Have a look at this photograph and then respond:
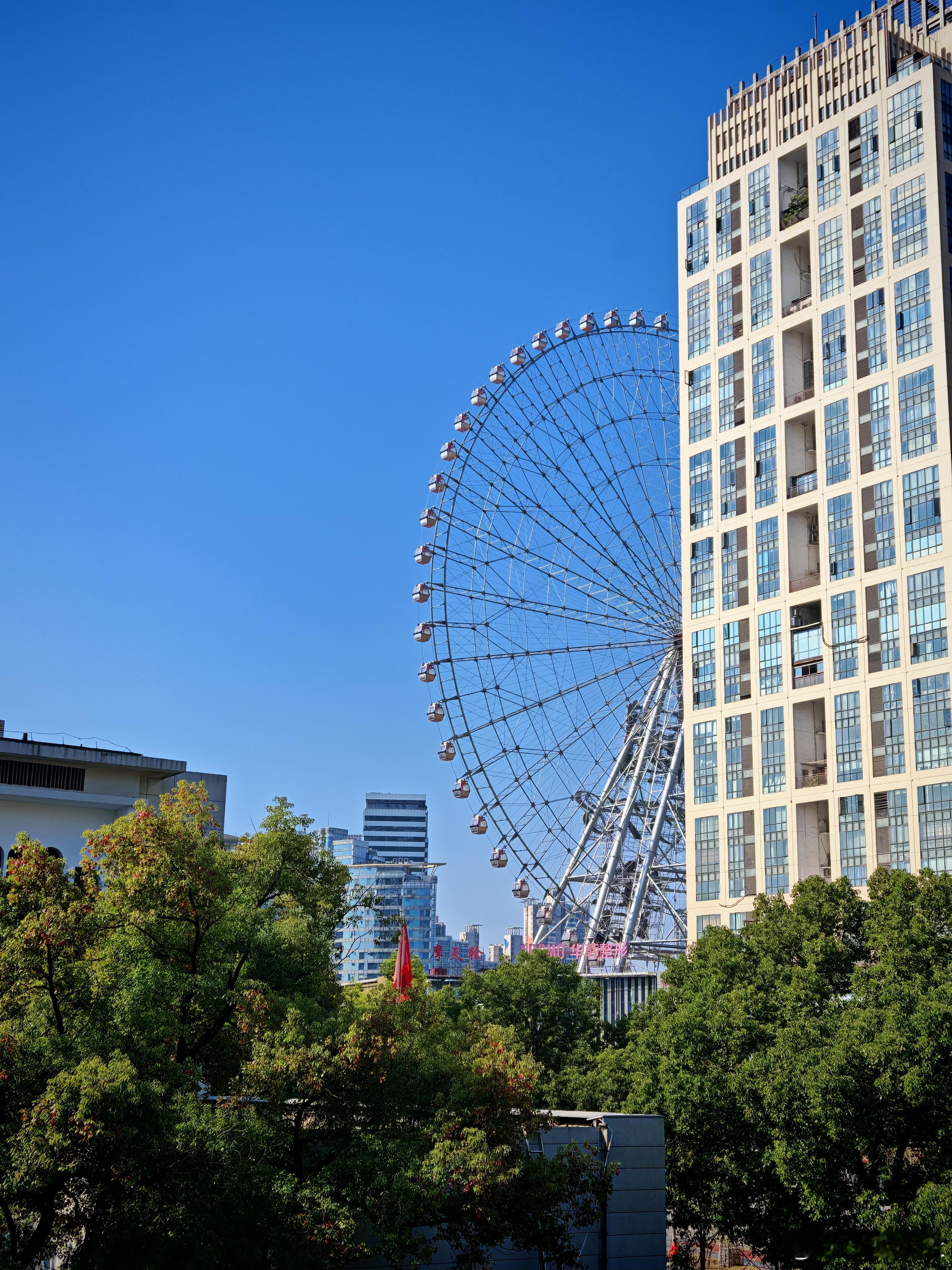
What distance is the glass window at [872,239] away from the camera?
63.4m

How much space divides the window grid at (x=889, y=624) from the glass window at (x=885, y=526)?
959 mm

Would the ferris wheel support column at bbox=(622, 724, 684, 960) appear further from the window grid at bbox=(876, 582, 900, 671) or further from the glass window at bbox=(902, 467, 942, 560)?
the glass window at bbox=(902, 467, 942, 560)

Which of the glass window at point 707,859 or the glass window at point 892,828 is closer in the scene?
the glass window at point 892,828

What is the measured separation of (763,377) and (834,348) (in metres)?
4.19

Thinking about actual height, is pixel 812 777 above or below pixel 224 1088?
above

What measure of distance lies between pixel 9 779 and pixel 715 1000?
23.5 metres

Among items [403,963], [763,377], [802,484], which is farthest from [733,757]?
[403,963]

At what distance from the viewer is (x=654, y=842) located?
71.9 m

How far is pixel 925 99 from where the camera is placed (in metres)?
62.5

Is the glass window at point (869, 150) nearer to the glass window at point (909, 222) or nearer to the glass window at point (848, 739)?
the glass window at point (909, 222)

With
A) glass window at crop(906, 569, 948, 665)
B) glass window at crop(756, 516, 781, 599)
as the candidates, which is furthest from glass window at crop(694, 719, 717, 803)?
glass window at crop(906, 569, 948, 665)

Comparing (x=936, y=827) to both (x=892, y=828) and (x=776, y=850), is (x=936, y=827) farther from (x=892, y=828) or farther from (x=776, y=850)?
(x=776, y=850)

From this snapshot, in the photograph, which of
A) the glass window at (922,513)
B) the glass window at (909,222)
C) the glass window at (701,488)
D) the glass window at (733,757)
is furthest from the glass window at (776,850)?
the glass window at (909,222)

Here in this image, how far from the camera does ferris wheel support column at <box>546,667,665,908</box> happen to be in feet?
233
